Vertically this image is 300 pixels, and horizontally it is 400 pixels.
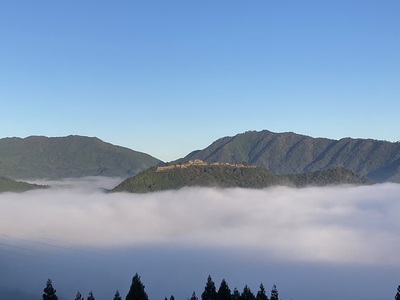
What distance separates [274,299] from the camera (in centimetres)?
12481

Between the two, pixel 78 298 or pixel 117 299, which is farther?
pixel 78 298

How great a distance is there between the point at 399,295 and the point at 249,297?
104 ft

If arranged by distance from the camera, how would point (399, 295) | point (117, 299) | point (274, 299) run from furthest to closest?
point (274, 299) → point (399, 295) → point (117, 299)

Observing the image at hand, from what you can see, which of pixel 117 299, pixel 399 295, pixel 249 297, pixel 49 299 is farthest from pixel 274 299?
pixel 49 299

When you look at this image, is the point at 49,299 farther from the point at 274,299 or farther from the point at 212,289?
the point at 274,299

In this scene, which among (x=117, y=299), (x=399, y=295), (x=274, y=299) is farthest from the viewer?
(x=274, y=299)

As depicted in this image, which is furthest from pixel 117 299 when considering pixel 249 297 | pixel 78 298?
pixel 249 297

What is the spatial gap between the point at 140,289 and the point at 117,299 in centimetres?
765

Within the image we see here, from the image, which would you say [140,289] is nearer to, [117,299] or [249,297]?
[117,299]

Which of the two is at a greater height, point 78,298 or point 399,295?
point 399,295

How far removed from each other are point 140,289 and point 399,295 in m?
54.6

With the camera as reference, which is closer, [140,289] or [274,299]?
[140,289]

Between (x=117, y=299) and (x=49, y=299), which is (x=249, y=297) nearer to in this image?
(x=117, y=299)

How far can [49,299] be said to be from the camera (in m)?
112
